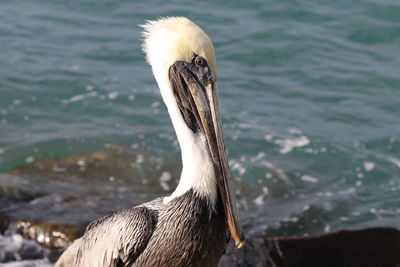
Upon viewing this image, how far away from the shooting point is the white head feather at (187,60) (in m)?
4.11

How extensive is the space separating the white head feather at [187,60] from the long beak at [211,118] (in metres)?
0.05

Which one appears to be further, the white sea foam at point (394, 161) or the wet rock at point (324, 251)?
the white sea foam at point (394, 161)

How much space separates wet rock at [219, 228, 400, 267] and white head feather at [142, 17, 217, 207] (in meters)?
1.26

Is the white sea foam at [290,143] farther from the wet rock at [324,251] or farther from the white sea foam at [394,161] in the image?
the wet rock at [324,251]

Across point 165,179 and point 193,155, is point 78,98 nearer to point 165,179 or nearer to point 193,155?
point 165,179

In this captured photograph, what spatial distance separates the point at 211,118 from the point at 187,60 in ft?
1.17

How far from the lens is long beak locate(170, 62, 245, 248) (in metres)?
4.11

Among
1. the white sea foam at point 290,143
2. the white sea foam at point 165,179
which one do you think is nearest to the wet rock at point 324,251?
the white sea foam at point 165,179

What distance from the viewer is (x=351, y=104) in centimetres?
985

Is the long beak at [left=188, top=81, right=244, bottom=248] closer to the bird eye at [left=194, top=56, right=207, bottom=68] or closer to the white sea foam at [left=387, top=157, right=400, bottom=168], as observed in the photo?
the bird eye at [left=194, top=56, right=207, bottom=68]

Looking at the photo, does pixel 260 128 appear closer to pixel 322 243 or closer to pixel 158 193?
pixel 158 193

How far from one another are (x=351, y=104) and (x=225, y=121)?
1768 millimetres

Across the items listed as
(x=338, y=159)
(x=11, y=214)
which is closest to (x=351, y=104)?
(x=338, y=159)

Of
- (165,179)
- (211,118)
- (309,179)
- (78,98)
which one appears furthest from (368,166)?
(211,118)
